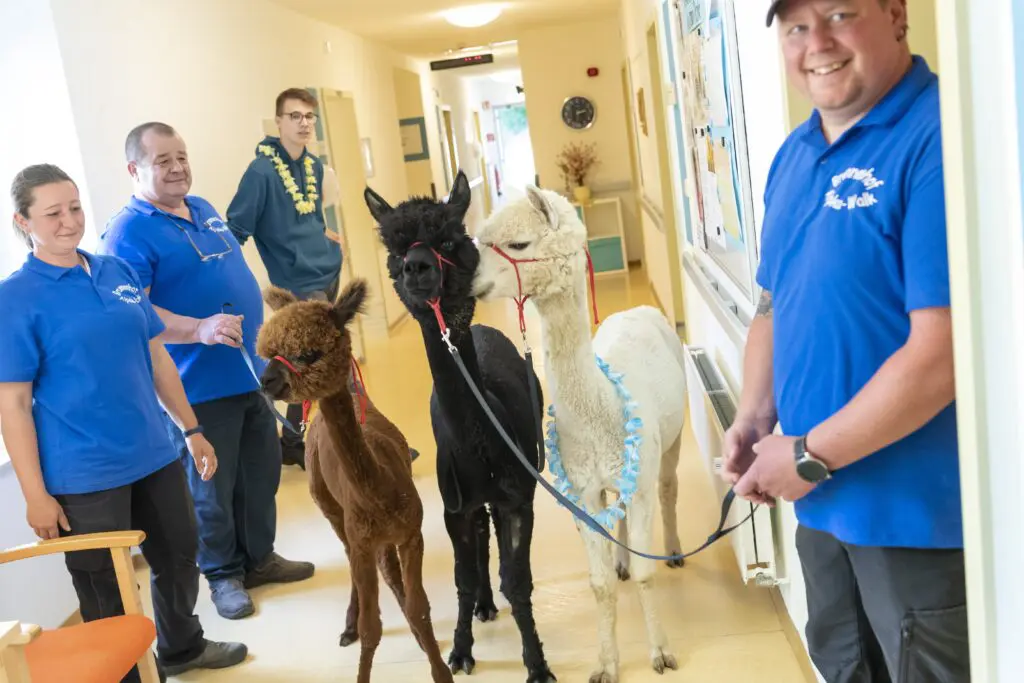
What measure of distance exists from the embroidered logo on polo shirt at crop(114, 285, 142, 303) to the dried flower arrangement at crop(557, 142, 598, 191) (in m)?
9.14

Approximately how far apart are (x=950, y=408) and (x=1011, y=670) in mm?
384

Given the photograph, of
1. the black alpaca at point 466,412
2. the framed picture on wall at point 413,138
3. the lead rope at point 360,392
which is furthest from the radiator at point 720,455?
the framed picture on wall at point 413,138

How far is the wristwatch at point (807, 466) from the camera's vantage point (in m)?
1.42

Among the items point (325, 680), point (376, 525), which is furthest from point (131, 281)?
point (325, 680)

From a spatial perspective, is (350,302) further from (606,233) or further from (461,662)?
(606,233)

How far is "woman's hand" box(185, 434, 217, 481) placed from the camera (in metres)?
3.21

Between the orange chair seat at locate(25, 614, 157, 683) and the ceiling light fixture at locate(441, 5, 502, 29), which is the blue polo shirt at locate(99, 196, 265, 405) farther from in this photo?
the ceiling light fixture at locate(441, 5, 502, 29)

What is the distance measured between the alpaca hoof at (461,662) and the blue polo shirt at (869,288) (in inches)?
72.7

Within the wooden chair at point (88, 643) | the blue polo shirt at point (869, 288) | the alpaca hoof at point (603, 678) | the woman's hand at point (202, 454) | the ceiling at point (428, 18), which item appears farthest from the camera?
the ceiling at point (428, 18)

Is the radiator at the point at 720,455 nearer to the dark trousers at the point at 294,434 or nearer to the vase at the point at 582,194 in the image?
the dark trousers at the point at 294,434

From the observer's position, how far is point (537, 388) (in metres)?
3.18

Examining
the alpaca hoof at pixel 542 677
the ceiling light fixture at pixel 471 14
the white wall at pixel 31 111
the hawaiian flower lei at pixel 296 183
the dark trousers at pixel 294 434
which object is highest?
the ceiling light fixture at pixel 471 14

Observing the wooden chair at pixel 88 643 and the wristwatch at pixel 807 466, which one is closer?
the wristwatch at pixel 807 466

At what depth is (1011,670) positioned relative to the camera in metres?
1.16
